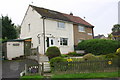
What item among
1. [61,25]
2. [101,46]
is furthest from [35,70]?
[61,25]

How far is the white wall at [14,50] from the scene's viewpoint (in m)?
24.1

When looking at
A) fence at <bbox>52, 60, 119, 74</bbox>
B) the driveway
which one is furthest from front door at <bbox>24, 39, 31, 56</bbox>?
fence at <bbox>52, 60, 119, 74</bbox>

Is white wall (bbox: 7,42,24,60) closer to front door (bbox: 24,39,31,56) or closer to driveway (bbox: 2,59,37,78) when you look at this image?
front door (bbox: 24,39,31,56)

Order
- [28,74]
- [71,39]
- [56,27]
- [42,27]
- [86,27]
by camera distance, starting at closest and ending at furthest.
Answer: [28,74]
[42,27]
[56,27]
[71,39]
[86,27]

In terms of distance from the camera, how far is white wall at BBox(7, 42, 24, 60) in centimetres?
2414

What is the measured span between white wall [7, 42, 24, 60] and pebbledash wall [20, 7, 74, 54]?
216 centimetres

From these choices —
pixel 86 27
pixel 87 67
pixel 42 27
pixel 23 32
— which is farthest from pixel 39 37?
pixel 87 67

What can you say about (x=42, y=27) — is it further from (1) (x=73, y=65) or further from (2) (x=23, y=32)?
(1) (x=73, y=65)

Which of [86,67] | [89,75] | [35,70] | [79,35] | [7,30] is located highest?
[7,30]

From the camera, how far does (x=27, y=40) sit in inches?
1041

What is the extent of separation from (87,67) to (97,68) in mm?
784

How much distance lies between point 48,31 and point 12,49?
6.30 metres

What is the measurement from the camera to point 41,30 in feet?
80.0

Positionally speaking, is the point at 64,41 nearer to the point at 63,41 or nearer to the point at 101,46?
the point at 63,41
